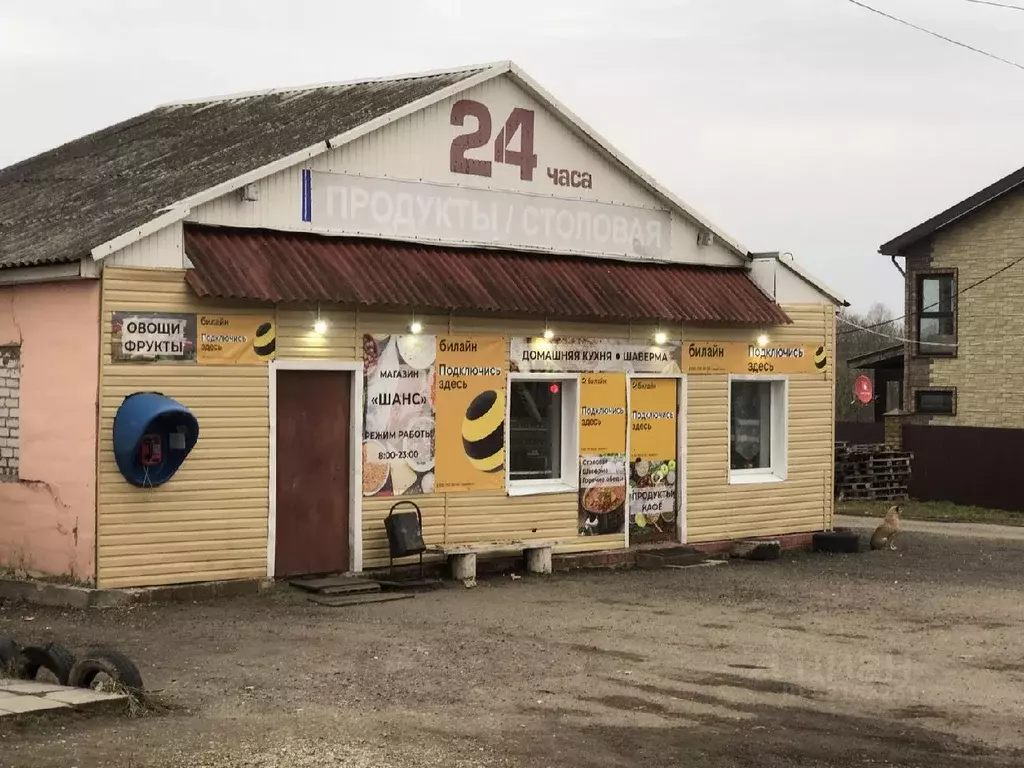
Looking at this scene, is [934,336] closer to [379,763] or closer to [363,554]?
[363,554]

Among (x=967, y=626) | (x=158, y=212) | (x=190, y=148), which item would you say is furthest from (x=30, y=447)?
(x=967, y=626)

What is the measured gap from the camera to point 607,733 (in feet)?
31.1

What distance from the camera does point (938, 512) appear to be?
95.9 feet

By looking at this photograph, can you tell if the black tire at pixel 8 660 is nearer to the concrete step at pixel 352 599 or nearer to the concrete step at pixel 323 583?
the concrete step at pixel 352 599

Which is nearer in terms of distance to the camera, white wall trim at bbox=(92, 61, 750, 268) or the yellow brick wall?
white wall trim at bbox=(92, 61, 750, 268)

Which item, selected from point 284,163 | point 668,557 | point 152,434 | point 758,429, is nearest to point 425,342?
point 284,163

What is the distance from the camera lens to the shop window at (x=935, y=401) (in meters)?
35.2

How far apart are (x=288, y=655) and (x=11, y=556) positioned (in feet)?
16.1

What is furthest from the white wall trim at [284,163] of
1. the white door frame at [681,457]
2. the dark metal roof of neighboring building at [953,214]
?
the dark metal roof of neighboring building at [953,214]

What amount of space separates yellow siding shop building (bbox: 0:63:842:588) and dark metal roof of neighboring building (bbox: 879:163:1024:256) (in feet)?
44.4

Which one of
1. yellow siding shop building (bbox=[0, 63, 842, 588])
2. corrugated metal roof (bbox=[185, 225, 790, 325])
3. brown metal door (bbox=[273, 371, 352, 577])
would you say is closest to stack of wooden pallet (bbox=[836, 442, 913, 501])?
yellow siding shop building (bbox=[0, 63, 842, 588])

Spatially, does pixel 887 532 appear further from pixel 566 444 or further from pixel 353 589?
pixel 353 589

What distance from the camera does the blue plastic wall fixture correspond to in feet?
47.6

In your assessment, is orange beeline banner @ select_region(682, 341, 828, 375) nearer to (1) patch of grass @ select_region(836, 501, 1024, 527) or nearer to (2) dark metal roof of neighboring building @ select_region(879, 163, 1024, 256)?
(1) patch of grass @ select_region(836, 501, 1024, 527)
